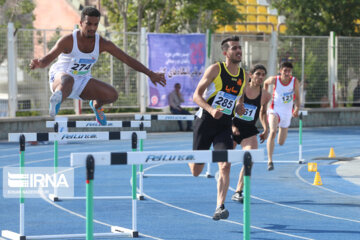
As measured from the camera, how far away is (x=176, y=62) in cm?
2256

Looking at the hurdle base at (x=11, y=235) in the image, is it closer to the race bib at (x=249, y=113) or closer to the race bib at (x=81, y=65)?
the race bib at (x=81, y=65)

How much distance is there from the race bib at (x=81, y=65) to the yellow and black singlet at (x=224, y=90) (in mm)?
1366

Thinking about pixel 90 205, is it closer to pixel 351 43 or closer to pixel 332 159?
pixel 332 159

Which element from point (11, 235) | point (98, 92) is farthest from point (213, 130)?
point (11, 235)

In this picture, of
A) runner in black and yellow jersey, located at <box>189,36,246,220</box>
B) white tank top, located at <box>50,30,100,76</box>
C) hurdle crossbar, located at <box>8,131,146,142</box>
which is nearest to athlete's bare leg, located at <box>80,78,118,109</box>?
white tank top, located at <box>50,30,100,76</box>

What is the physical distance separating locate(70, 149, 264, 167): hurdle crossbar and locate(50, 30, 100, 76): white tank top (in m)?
2.78

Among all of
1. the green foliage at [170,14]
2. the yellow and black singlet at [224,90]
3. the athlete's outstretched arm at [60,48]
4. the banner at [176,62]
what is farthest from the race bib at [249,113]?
the green foliage at [170,14]

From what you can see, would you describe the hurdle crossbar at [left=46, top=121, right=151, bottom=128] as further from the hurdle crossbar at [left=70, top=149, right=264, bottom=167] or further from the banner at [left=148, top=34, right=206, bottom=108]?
the banner at [left=148, top=34, right=206, bottom=108]

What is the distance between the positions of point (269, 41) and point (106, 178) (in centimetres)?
1200

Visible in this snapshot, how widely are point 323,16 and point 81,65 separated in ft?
68.7

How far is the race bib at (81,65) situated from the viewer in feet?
26.3

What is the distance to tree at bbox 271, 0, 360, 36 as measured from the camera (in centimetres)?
2717

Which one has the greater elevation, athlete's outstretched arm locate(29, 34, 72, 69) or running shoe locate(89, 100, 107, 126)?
athlete's outstretched arm locate(29, 34, 72, 69)

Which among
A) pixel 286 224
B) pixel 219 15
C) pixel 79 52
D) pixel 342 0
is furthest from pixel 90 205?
pixel 219 15
